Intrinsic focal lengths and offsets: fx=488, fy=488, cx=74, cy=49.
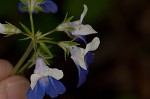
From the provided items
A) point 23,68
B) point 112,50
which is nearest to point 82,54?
point 23,68

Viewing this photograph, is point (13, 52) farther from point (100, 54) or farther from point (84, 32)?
point (84, 32)

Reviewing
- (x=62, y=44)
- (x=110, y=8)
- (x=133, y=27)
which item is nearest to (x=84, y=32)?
(x=62, y=44)

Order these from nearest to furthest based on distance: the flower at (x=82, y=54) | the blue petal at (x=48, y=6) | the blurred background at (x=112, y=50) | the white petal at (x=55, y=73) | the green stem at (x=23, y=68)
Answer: the white petal at (x=55, y=73) → the flower at (x=82, y=54) → the green stem at (x=23, y=68) → the blue petal at (x=48, y=6) → the blurred background at (x=112, y=50)

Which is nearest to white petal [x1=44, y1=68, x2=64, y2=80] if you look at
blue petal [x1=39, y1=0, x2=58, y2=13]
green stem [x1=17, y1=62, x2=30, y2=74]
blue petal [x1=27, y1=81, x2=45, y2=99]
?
blue petal [x1=27, y1=81, x2=45, y2=99]

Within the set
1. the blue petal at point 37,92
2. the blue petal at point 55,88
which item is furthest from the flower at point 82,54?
the blue petal at point 37,92

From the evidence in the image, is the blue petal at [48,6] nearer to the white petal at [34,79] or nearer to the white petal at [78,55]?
the white petal at [78,55]

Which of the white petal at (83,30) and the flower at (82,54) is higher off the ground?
the white petal at (83,30)

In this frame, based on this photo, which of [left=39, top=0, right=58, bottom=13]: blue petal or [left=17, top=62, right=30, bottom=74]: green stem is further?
[left=39, top=0, right=58, bottom=13]: blue petal

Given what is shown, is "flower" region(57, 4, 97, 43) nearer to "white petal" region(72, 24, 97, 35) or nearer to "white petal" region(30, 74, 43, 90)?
"white petal" region(72, 24, 97, 35)
